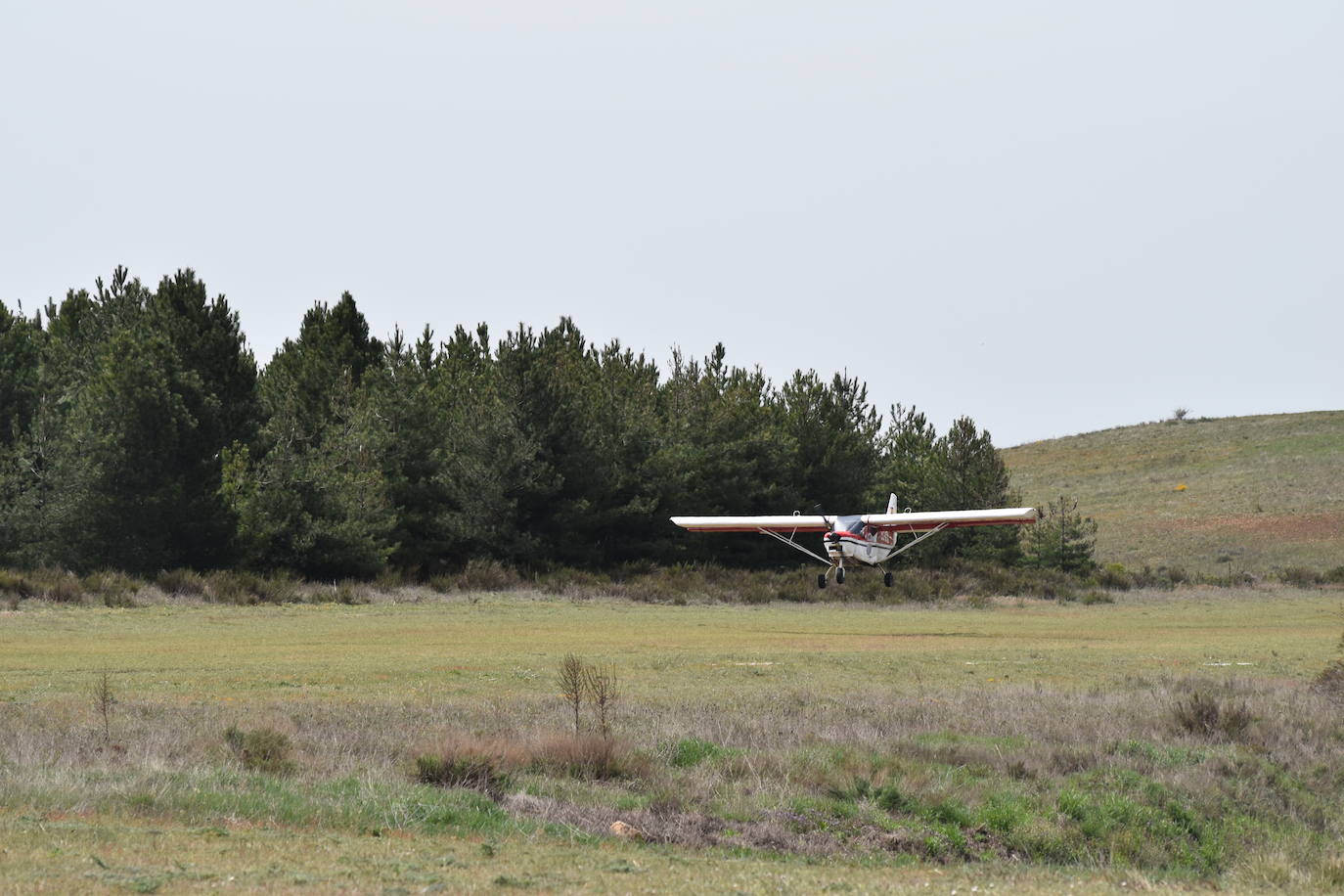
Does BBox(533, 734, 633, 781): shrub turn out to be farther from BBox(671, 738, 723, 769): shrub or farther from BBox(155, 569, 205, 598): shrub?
BBox(155, 569, 205, 598): shrub

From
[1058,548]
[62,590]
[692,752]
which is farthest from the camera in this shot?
[1058,548]

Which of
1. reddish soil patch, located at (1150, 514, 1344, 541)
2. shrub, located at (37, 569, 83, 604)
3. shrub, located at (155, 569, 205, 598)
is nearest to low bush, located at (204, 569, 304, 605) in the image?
shrub, located at (155, 569, 205, 598)

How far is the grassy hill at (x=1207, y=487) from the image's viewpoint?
99.7 meters

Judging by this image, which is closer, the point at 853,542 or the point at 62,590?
the point at 62,590

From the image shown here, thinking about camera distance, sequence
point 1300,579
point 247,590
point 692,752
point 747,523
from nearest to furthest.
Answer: point 692,752, point 247,590, point 747,523, point 1300,579

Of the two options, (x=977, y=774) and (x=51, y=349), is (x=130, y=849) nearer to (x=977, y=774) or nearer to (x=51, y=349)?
(x=977, y=774)

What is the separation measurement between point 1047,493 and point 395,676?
11090 cm

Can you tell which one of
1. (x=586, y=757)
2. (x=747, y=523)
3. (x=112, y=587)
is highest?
(x=747, y=523)

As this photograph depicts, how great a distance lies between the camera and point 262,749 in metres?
15.4

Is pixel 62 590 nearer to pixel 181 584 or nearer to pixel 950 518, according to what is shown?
pixel 181 584

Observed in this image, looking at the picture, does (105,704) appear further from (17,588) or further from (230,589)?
(230,589)

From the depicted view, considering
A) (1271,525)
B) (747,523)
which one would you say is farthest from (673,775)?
(1271,525)

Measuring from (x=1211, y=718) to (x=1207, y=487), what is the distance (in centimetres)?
11171

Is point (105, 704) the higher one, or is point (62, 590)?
point (62, 590)
